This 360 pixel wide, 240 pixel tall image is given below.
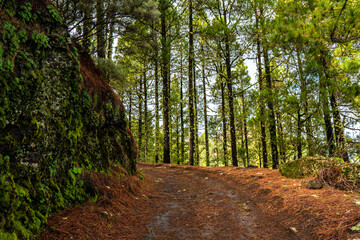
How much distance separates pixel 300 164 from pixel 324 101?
3.38m

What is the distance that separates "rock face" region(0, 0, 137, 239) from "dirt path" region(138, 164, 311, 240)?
183 cm

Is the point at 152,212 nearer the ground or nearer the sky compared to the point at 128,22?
nearer the ground

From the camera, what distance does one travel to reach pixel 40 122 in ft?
10.6

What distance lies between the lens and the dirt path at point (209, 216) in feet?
11.9

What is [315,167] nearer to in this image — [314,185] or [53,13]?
[314,185]

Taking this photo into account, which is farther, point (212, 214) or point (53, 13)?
point (212, 214)

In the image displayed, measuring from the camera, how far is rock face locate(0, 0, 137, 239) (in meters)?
2.65

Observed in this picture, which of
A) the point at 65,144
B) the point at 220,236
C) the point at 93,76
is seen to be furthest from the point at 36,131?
the point at 220,236

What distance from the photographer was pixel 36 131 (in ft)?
10.1

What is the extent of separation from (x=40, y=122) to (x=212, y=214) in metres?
3.94

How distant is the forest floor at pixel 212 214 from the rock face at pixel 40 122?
405 mm

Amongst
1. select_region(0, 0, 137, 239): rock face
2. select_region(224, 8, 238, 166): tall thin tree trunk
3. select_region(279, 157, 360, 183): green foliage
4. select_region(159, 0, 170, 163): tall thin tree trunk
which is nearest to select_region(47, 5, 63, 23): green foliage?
select_region(0, 0, 137, 239): rock face

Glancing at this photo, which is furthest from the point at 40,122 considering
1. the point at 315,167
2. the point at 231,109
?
the point at 231,109

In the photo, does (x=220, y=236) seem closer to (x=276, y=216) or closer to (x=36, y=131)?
(x=276, y=216)
